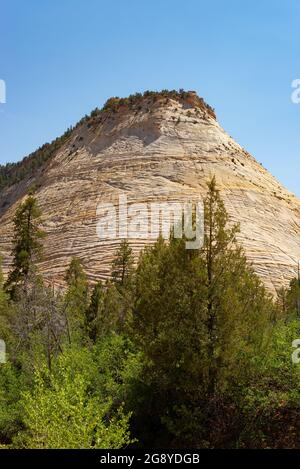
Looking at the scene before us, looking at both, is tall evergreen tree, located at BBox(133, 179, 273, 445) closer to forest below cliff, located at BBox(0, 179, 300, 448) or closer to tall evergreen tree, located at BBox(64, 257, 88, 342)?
forest below cliff, located at BBox(0, 179, 300, 448)

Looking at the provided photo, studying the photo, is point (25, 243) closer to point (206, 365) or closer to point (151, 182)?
point (206, 365)

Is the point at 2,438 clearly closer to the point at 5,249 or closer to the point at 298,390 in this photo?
the point at 298,390

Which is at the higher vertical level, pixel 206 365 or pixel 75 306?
pixel 75 306

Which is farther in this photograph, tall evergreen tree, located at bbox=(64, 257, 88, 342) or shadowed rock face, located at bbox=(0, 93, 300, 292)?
shadowed rock face, located at bbox=(0, 93, 300, 292)

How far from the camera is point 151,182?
2315 inches

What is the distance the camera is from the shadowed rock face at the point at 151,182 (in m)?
49.4

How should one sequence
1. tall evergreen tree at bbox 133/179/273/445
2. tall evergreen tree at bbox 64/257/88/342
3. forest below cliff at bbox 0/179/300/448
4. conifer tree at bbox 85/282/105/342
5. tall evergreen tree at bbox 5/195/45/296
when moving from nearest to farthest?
forest below cliff at bbox 0/179/300/448, tall evergreen tree at bbox 133/179/273/445, tall evergreen tree at bbox 64/257/88/342, conifer tree at bbox 85/282/105/342, tall evergreen tree at bbox 5/195/45/296

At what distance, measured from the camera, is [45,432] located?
35.2ft

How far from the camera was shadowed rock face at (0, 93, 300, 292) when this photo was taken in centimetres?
4941

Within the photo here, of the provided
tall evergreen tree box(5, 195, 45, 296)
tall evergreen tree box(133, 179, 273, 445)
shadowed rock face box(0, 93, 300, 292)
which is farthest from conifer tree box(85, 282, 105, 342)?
shadowed rock face box(0, 93, 300, 292)

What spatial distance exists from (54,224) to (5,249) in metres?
5.85

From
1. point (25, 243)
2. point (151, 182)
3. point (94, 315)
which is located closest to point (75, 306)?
point (94, 315)

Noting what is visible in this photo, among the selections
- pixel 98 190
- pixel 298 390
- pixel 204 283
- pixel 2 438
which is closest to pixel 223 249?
pixel 204 283

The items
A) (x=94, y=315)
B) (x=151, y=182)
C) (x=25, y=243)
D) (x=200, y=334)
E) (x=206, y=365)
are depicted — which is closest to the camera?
(x=206, y=365)
